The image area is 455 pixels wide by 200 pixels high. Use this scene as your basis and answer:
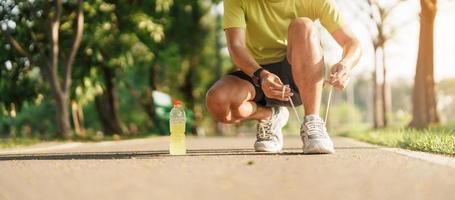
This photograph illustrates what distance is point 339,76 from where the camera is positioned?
20.6 ft

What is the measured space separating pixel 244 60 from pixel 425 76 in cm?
1381

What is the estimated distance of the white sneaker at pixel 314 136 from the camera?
660 cm

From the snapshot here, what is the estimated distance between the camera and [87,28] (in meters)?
18.5

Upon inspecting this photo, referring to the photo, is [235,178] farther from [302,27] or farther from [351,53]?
[351,53]

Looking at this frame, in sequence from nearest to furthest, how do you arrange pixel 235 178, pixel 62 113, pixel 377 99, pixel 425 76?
pixel 235 178 → pixel 62 113 → pixel 425 76 → pixel 377 99

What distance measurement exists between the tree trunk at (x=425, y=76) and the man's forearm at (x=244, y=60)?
44.1 ft

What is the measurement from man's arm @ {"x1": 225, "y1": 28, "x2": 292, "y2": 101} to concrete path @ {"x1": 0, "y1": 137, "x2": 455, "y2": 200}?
1.84ft

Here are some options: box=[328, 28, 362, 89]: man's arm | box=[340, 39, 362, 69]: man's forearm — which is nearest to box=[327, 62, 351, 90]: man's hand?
box=[328, 28, 362, 89]: man's arm

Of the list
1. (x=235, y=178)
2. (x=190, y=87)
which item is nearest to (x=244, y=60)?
(x=235, y=178)

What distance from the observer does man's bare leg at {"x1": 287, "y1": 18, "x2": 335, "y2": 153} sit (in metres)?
6.59

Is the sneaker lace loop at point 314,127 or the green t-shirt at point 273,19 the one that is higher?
the green t-shirt at point 273,19

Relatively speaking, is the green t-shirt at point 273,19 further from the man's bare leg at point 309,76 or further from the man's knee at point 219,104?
the man's knee at point 219,104

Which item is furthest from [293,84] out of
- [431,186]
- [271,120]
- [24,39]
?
[24,39]

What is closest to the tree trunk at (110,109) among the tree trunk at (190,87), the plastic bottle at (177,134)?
the tree trunk at (190,87)
